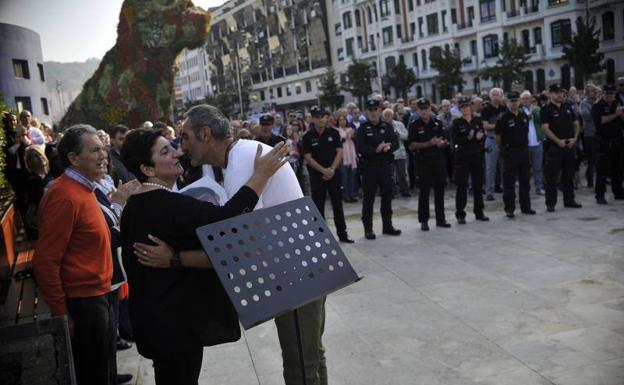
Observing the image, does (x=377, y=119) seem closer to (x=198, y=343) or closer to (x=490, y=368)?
(x=490, y=368)

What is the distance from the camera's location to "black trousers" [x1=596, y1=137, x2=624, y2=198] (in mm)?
9477

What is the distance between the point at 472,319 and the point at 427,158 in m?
4.24

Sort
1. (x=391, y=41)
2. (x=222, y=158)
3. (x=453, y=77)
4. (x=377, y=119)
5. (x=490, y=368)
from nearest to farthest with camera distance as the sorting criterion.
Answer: (x=222, y=158)
(x=490, y=368)
(x=377, y=119)
(x=453, y=77)
(x=391, y=41)

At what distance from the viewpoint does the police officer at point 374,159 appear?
868 centimetres

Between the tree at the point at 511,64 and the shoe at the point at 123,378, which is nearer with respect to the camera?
the shoe at the point at 123,378

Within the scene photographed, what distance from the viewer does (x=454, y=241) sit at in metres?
8.00

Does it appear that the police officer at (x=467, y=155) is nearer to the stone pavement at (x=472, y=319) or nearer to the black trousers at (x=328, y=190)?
the stone pavement at (x=472, y=319)

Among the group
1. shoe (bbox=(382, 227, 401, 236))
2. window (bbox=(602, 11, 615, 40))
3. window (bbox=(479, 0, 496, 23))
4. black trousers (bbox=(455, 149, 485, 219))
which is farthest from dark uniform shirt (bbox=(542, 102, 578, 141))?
window (bbox=(479, 0, 496, 23))

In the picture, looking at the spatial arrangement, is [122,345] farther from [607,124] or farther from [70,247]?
[607,124]

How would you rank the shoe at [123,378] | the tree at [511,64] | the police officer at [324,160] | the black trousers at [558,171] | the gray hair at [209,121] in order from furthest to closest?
1. the tree at [511,64]
2. the black trousers at [558,171]
3. the police officer at [324,160]
4. the shoe at [123,378]
5. the gray hair at [209,121]

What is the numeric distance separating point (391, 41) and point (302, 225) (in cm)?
6309

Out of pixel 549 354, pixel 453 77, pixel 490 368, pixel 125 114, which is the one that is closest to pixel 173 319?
pixel 490 368

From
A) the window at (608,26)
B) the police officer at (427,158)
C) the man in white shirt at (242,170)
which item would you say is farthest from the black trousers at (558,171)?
the window at (608,26)

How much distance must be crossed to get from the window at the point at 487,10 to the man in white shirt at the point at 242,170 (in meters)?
51.8
